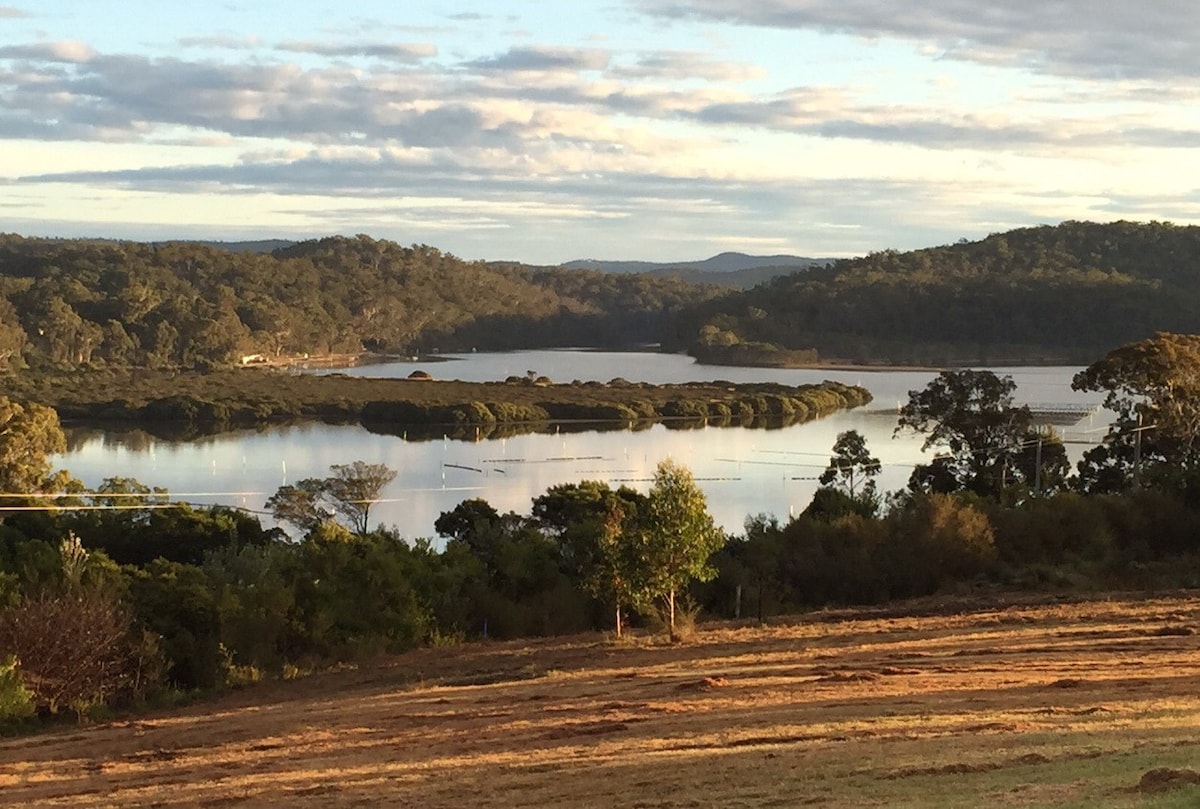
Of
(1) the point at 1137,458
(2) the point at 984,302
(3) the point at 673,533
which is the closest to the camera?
(3) the point at 673,533

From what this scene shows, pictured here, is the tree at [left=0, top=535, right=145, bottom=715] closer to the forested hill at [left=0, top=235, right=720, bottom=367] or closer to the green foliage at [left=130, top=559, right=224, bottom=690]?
the green foliage at [left=130, top=559, right=224, bottom=690]

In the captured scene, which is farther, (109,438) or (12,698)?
(109,438)

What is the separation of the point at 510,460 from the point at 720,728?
43012mm

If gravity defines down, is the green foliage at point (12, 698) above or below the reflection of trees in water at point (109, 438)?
above

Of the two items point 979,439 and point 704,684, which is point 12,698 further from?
point 979,439

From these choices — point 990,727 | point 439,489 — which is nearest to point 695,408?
point 439,489

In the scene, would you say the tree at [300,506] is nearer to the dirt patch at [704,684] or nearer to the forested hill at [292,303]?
the dirt patch at [704,684]

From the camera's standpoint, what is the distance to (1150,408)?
116ft

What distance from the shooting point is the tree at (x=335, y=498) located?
38250mm

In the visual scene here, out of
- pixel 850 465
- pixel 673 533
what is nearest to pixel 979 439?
pixel 850 465

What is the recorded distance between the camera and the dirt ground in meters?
8.62

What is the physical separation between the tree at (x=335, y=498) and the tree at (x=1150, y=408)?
688 inches

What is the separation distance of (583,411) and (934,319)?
34.7m

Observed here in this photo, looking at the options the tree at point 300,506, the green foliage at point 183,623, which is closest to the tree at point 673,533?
the green foliage at point 183,623
